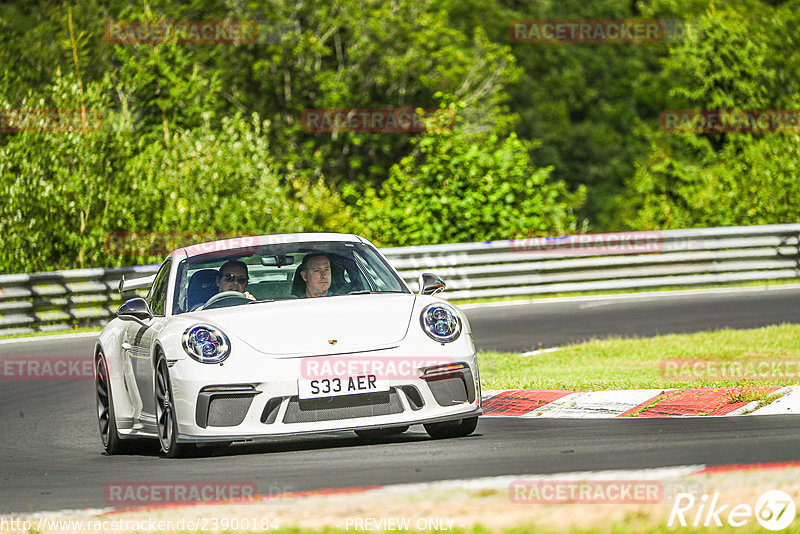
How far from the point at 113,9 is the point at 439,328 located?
33.7 meters

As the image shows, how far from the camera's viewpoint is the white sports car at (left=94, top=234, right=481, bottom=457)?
725 cm

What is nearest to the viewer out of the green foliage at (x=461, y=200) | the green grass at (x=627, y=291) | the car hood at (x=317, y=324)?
the car hood at (x=317, y=324)

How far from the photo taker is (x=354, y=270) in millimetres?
8836

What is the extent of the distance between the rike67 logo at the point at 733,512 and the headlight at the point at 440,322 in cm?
263

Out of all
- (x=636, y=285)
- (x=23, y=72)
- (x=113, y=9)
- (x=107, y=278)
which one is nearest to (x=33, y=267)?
(x=107, y=278)

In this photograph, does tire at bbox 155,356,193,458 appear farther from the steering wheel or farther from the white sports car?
the steering wheel

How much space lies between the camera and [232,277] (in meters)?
8.57

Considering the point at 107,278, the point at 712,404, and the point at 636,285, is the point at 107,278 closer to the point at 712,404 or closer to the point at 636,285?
the point at 636,285

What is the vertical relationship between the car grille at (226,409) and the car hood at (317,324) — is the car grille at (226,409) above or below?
below

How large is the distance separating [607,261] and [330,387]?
48.3 feet

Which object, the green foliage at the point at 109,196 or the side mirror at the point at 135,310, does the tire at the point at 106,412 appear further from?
the green foliage at the point at 109,196

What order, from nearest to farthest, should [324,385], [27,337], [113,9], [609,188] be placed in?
[324,385] → [27,337] → [113,9] → [609,188]

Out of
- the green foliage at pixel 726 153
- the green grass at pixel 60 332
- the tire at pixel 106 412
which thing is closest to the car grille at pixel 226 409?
the tire at pixel 106 412

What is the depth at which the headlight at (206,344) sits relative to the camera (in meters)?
7.36
